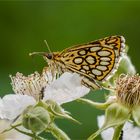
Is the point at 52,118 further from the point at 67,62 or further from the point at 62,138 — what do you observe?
the point at 67,62

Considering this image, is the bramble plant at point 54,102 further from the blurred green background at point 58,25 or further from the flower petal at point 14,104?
the blurred green background at point 58,25

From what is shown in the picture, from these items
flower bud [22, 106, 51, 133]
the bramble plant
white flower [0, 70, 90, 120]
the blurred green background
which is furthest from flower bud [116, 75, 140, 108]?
the blurred green background

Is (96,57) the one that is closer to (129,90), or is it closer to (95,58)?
(95,58)

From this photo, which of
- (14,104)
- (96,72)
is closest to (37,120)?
(14,104)

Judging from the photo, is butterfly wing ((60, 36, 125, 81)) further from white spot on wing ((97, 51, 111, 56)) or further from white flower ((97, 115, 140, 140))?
white flower ((97, 115, 140, 140))

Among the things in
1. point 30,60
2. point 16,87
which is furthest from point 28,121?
point 30,60
